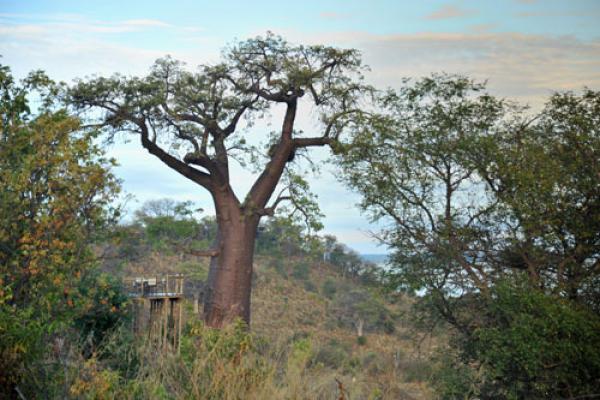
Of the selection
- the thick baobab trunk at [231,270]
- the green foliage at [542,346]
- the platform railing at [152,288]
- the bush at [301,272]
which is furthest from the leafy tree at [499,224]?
the bush at [301,272]

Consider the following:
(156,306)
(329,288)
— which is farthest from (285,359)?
(329,288)

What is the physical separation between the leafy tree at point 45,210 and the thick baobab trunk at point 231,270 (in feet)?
17.1

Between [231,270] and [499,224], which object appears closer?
[499,224]

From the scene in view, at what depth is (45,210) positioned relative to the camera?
5109mm

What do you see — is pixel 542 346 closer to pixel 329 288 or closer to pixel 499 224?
pixel 499 224

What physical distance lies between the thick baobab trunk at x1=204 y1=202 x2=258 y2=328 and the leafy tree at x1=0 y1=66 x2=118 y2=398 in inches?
206

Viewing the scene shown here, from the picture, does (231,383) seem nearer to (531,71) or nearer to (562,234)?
(562,234)

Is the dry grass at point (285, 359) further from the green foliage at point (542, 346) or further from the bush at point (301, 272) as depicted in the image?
the green foliage at point (542, 346)

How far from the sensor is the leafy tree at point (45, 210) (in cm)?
496

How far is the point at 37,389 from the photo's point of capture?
3.82 m

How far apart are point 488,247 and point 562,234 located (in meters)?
0.96

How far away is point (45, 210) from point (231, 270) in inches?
234

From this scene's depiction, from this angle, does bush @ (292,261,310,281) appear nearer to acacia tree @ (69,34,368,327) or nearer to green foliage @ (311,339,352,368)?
green foliage @ (311,339,352,368)

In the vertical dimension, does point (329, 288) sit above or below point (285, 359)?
below
